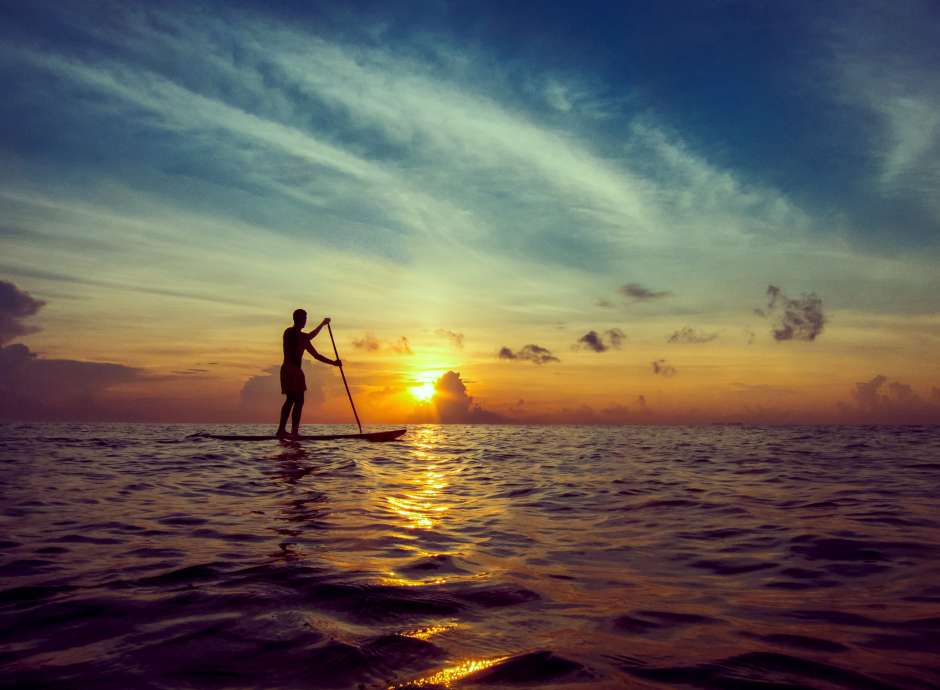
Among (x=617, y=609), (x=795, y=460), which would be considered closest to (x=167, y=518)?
(x=617, y=609)

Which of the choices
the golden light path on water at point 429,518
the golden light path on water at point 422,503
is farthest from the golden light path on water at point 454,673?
the golden light path on water at point 422,503

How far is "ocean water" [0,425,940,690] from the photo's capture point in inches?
113

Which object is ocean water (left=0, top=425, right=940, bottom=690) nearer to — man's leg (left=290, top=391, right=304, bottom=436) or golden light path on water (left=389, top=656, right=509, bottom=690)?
golden light path on water (left=389, top=656, right=509, bottom=690)

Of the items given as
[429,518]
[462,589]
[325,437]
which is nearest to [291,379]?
[325,437]

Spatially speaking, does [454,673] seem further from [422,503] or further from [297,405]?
[297,405]

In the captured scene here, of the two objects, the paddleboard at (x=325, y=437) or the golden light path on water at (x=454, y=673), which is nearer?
the golden light path on water at (x=454, y=673)

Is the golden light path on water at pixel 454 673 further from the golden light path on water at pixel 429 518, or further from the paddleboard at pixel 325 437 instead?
the paddleboard at pixel 325 437

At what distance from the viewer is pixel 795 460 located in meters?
16.3

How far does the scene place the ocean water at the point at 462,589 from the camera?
2.87 meters

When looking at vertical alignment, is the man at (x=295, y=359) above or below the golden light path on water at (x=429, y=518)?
above

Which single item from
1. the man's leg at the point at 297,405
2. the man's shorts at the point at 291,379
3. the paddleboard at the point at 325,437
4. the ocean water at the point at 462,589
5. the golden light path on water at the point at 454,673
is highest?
the man's shorts at the point at 291,379

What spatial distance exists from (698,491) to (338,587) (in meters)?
7.59

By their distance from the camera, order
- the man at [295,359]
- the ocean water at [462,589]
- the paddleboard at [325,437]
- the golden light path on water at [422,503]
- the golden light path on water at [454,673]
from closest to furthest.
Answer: the golden light path on water at [454,673] < the ocean water at [462,589] < the golden light path on water at [422,503] < the man at [295,359] < the paddleboard at [325,437]

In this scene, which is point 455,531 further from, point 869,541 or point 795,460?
point 795,460
